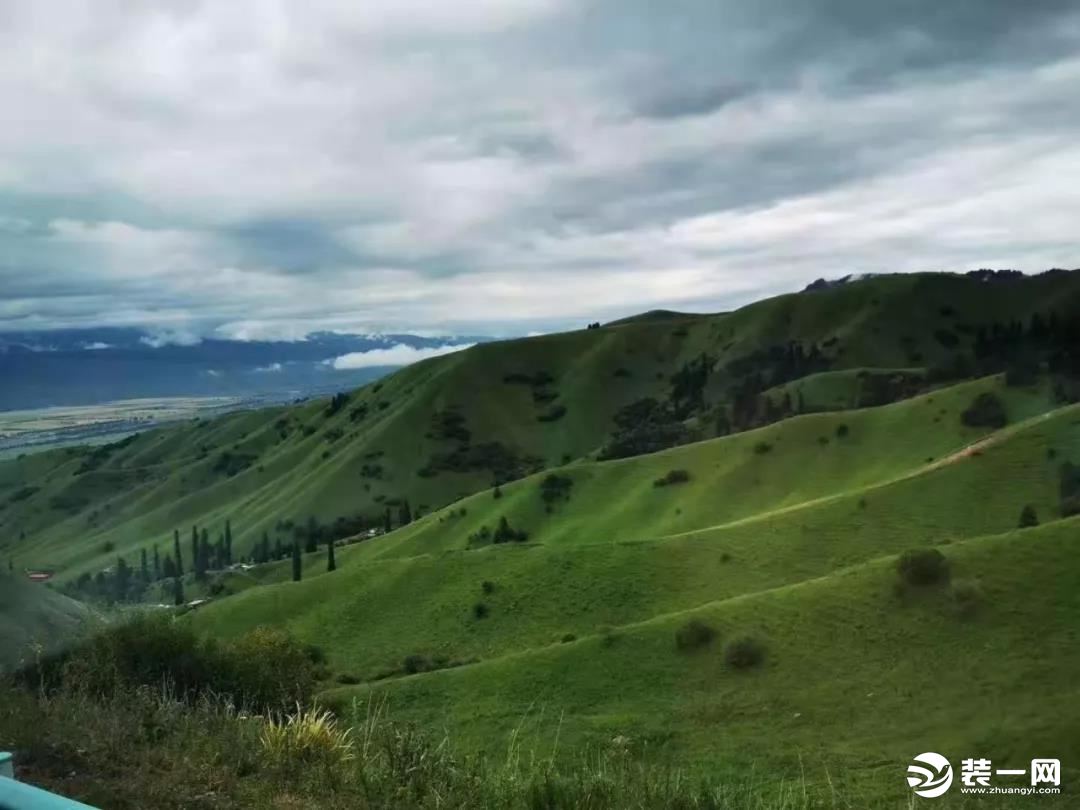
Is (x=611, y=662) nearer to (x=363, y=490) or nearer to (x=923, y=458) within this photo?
(x=923, y=458)

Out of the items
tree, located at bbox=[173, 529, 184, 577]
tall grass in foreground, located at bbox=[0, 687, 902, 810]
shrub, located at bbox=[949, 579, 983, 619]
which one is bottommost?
tree, located at bbox=[173, 529, 184, 577]

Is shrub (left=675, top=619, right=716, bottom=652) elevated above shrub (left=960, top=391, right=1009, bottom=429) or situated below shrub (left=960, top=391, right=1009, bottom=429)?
below

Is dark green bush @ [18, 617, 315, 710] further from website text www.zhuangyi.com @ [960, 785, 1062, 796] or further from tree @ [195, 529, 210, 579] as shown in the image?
Answer: tree @ [195, 529, 210, 579]

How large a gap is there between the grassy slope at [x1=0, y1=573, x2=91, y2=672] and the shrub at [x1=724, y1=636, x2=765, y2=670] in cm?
2920

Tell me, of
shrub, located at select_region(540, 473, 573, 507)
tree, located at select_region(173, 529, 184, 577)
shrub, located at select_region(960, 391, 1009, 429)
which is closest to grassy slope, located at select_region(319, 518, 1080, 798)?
shrub, located at select_region(960, 391, 1009, 429)

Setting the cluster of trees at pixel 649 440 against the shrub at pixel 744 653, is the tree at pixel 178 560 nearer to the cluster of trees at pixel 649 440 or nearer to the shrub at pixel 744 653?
the cluster of trees at pixel 649 440

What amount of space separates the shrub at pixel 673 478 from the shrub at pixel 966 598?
194 ft

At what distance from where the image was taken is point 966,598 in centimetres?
4525

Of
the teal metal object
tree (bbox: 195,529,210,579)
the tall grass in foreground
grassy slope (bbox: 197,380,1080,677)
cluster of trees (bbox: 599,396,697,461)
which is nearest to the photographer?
the teal metal object

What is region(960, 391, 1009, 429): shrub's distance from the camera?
96.7 m

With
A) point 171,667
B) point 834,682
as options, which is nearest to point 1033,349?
point 834,682

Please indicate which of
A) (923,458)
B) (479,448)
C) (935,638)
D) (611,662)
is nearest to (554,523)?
(923,458)

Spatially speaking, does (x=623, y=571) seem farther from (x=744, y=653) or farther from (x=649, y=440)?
(x=649, y=440)

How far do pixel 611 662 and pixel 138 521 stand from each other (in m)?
170
